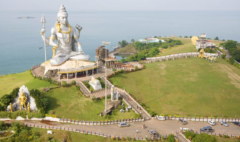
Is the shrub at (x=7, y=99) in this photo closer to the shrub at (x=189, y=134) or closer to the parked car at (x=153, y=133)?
the parked car at (x=153, y=133)

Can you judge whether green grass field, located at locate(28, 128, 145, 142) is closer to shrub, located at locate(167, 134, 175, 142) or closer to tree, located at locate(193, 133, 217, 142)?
shrub, located at locate(167, 134, 175, 142)

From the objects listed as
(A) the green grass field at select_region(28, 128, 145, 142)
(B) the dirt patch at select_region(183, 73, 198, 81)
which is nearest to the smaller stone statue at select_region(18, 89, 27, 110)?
(A) the green grass field at select_region(28, 128, 145, 142)

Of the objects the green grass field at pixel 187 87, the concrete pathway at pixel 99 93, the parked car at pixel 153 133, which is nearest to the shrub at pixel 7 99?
the concrete pathway at pixel 99 93

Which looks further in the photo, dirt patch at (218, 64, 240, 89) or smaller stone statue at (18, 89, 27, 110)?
dirt patch at (218, 64, 240, 89)

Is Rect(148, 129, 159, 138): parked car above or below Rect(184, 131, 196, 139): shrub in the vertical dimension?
below

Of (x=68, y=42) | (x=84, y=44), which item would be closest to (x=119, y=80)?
(x=68, y=42)
